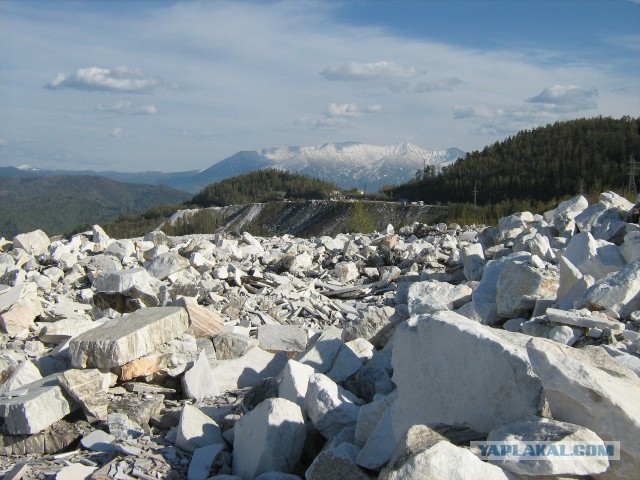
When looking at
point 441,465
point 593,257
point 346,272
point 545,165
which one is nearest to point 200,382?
point 441,465

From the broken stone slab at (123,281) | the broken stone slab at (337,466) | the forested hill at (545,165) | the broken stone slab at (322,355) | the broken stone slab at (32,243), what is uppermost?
the forested hill at (545,165)

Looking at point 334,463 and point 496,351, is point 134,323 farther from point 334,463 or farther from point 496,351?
point 496,351

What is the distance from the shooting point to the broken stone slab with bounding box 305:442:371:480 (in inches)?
140

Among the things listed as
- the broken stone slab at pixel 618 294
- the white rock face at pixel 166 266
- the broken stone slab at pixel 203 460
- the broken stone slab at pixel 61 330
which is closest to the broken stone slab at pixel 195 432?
the broken stone slab at pixel 203 460

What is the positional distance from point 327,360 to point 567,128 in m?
66.8

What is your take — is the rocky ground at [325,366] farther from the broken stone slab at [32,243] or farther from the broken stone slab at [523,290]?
the broken stone slab at [32,243]

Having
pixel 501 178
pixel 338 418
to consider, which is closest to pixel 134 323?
pixel 338 418

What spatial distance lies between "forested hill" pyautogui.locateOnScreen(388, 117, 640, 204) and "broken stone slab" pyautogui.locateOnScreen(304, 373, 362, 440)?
4655 centimetres

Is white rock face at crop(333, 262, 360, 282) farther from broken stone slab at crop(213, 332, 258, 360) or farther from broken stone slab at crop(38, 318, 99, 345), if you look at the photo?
broken stone slab at crop(38, 318, 99, 345)

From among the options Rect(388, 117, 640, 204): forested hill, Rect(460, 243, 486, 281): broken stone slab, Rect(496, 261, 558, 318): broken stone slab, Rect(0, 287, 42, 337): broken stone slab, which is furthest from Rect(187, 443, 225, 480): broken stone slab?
Rect(388, 117, 640, 204): forested hill

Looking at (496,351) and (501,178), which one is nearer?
(496,351)

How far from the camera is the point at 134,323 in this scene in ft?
21.5

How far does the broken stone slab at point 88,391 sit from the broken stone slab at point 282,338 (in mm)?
2268

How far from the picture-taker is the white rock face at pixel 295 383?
466 centimetres
